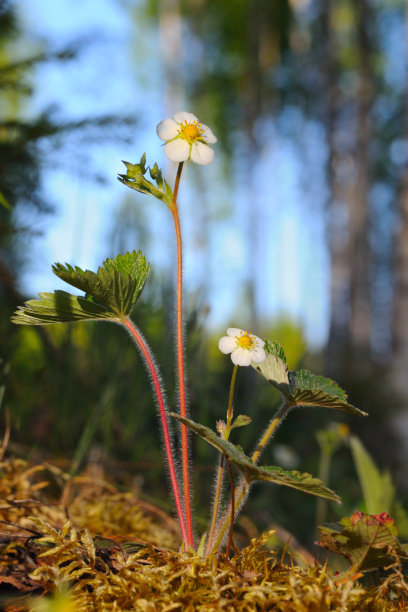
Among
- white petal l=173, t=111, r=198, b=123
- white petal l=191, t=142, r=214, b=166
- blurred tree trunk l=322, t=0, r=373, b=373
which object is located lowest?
white petal l=191, t=142, r=214, b=166

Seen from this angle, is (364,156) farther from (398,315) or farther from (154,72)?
(154,72)

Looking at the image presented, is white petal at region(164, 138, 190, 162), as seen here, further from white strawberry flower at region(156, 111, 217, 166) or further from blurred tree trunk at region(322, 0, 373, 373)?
blurred tree trunk at region(322, 0, 373, 373)

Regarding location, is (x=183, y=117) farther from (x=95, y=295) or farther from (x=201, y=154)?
(x=95, y=295)

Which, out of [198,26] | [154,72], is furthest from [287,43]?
[154,72]

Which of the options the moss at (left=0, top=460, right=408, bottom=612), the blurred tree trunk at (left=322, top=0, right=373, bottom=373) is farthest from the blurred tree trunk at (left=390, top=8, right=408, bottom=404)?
the moss at (left=0, top=460, right=408, bottom=612)

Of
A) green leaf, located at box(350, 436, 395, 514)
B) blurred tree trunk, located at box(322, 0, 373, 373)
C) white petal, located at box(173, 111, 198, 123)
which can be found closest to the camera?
white petal, located at box(173, 111, 198, 123)

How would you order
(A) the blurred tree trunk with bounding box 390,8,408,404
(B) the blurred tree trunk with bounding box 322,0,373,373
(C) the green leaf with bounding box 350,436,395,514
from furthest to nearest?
(B) the blurred tree trunk with bounding box 322,0,373,373, (A) the blurred tree trunk with bounding box 390,8,408,404, (C) the green leaf with bounding box 350,436,395,514
